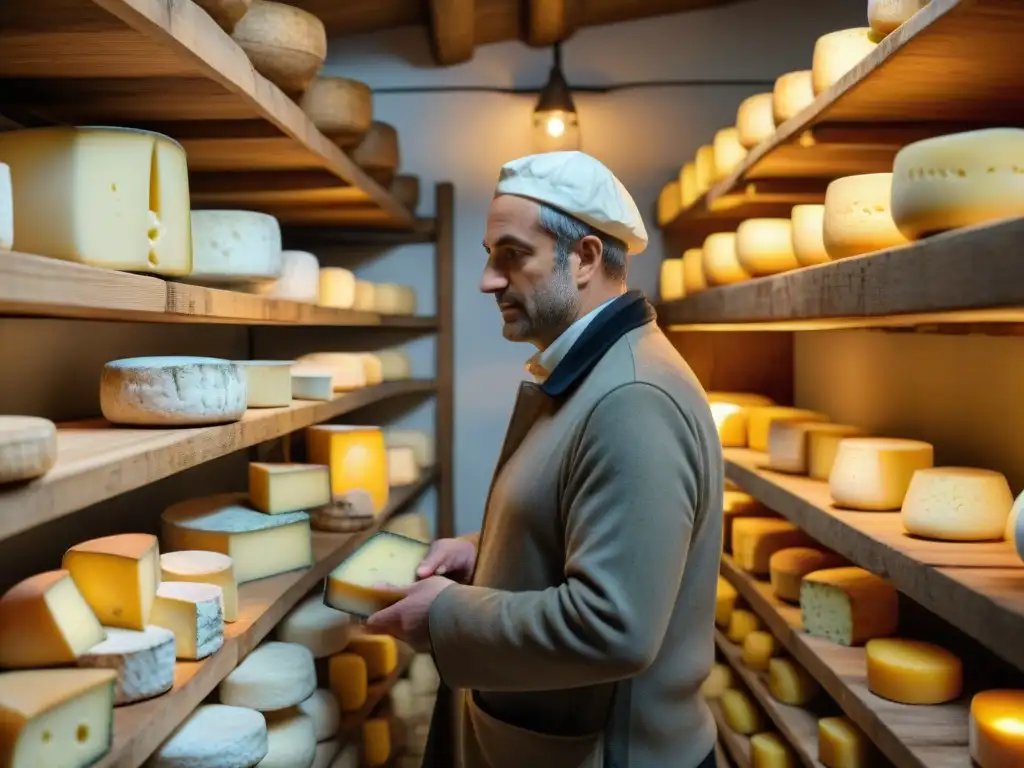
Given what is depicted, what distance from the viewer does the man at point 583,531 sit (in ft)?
4.44

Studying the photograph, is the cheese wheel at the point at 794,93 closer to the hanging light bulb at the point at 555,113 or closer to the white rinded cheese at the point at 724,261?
the white rinded cheese at the point at 724,261

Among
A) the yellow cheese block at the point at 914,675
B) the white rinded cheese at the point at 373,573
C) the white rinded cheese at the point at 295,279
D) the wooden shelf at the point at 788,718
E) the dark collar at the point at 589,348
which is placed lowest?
the wooden shelf at the point at 788,718

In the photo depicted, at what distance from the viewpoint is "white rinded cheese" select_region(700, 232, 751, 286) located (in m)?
2.83

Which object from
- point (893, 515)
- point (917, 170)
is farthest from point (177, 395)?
point (893, 515)

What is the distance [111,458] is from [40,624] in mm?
288

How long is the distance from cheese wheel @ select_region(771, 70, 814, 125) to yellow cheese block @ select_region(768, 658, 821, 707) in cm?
137

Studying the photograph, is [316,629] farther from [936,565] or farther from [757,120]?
[757,120]

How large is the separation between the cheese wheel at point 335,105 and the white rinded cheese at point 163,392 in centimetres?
101

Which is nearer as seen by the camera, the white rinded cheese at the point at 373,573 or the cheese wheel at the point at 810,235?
the white rinded cheese at the point at 373,573

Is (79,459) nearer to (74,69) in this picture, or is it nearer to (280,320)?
(74,69)

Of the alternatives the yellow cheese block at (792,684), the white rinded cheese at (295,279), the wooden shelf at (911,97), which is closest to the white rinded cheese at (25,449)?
the wooden shelf at (911,97)

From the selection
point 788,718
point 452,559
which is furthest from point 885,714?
point 452,559

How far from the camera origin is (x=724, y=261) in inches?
113

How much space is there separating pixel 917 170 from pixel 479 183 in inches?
125
